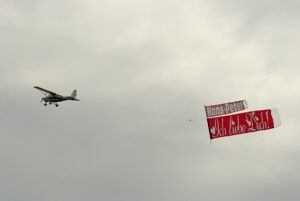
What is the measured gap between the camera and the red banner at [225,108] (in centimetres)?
6919

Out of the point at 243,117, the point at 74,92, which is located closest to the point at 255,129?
the point at 243,117

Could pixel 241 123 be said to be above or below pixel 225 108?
below

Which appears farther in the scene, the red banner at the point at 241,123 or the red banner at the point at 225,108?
the red banner at the point at 241,123

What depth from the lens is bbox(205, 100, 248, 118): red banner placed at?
227 ft

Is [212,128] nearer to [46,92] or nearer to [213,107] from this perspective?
[213,107]

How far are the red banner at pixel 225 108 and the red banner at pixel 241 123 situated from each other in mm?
2352

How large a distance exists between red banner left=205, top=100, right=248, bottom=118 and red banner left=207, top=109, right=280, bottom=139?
2.35 meters

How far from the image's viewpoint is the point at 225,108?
69.4 metres

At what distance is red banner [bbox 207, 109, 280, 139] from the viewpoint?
237ft

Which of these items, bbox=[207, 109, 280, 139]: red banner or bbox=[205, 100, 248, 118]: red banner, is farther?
bbox=[207, 109, 280, 139]: red banner

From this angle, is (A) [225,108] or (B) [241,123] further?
(B) [241,123]

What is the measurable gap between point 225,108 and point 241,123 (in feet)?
16.6

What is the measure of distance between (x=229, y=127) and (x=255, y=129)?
420cm

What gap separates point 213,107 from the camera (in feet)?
233
